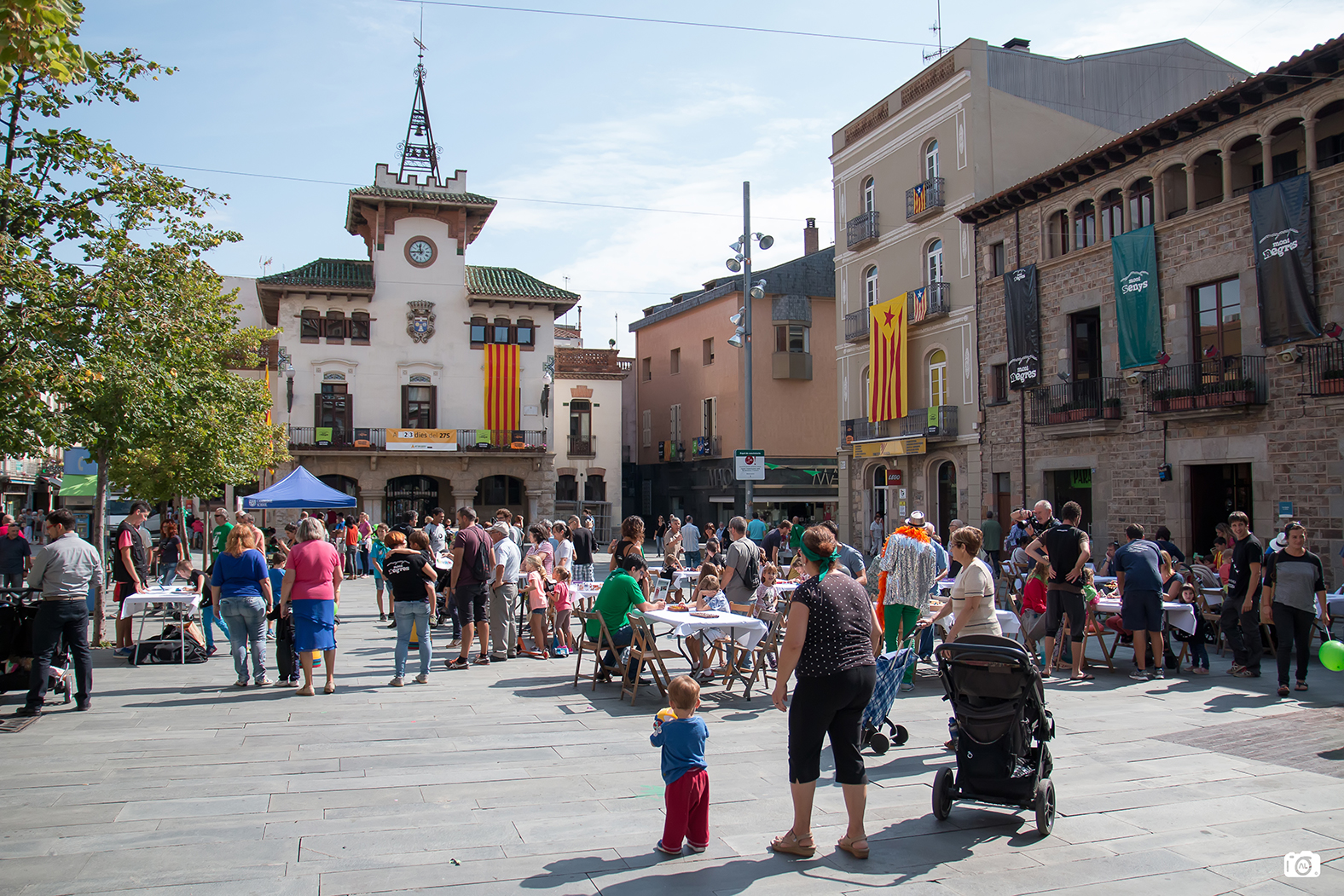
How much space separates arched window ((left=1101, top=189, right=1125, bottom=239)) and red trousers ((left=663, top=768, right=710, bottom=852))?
19.2m

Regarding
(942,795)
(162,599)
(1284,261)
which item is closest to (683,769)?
(942,795)

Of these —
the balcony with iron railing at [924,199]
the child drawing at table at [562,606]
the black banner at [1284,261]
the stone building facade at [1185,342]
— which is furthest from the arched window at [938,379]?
the child drawing at table at [562,606]

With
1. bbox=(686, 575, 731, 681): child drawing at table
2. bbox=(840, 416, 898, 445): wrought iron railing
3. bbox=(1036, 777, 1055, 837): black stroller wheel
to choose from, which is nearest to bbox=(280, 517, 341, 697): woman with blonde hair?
bbox=(686, 575, 731, 681): child drawing at table

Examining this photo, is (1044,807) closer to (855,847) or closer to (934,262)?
(855,847)

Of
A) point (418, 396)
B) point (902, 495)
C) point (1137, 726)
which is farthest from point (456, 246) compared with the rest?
point (1137, 726)

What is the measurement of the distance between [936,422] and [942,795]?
2136 centimetres

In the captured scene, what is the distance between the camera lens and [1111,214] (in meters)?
20.7

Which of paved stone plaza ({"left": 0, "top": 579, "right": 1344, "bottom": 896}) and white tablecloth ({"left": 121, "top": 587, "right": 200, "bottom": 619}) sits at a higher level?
white tablecloth ({"left": 121, "top": 587, "right": 200, "bottom": 619})

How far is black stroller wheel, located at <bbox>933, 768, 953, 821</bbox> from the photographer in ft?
18.0

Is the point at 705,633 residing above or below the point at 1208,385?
below

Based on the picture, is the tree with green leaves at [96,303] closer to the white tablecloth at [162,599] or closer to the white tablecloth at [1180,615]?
the white tablecloth at [162,599]

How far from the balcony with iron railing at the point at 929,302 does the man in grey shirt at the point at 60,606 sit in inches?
865

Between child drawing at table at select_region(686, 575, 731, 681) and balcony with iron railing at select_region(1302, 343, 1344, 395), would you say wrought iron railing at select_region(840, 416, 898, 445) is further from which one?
child drawing at table at select_region(686, 575, 731, 681)

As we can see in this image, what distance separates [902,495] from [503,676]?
19801mm
